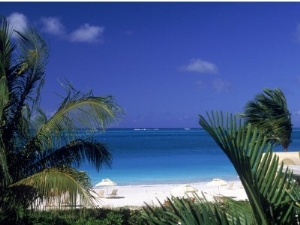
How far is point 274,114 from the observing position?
11.3 m

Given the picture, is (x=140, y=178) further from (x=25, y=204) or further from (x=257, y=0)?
(x=257, y=0)

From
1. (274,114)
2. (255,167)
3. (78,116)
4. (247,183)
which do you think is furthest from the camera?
(274,114)

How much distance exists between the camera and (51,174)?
805 cm

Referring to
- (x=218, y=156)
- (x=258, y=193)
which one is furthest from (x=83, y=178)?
(x=218, y=156)

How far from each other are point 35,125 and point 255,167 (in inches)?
313

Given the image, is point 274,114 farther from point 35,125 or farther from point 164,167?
point 164,167

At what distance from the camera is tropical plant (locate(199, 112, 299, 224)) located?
1.83 meters

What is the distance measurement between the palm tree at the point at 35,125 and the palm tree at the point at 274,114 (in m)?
3.69

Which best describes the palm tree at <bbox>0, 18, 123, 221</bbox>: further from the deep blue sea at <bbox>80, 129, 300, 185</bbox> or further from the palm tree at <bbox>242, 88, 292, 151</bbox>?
the deep blue sea at <bbox>80, 129, 300, 185</bbox>

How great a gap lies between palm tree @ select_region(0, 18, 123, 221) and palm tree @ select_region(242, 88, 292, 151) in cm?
369

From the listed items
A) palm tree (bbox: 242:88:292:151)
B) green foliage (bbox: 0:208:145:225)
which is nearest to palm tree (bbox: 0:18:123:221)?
green foliage (bbox: 0:208:145:225)

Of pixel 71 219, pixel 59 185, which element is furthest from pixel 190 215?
pixel 71 219

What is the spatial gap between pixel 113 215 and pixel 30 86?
3.24m

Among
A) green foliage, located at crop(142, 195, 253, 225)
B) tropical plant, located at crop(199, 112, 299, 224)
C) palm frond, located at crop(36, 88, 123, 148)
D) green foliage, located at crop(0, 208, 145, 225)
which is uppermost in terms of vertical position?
palm frond, located at crop(36, 88, 123, 148)
